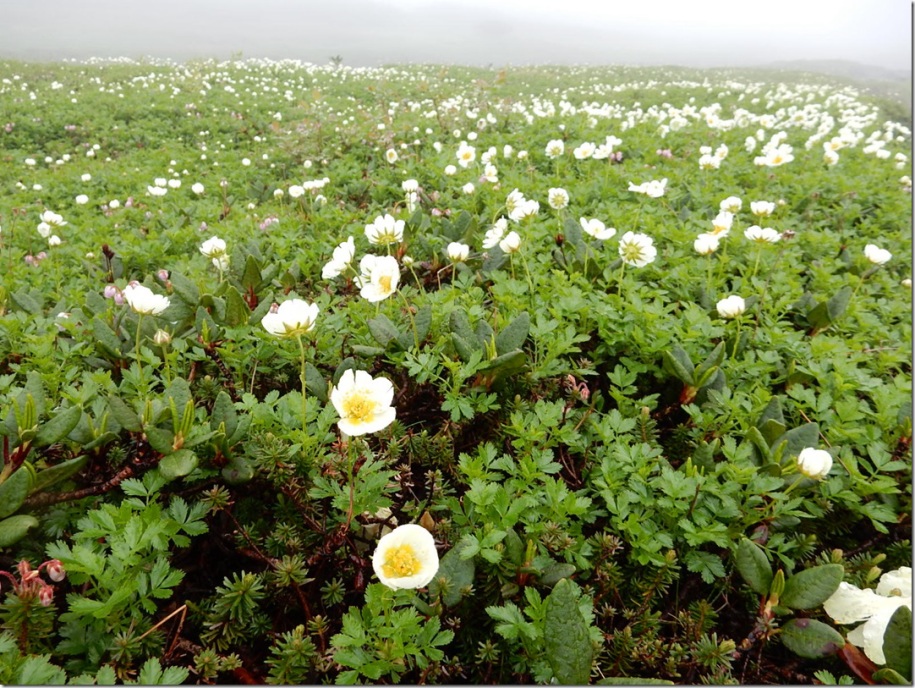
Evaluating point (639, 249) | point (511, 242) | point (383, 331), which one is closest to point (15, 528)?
point (383, 331)

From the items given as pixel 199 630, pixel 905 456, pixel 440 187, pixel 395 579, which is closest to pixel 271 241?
pixel 440 187

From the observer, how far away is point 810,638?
122 centimetres

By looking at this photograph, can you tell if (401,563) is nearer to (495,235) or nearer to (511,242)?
(511,242)

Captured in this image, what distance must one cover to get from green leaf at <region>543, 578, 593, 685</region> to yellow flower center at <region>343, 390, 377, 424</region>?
0.58m

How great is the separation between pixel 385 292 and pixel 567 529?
94cm

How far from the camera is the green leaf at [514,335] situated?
1.81 metres

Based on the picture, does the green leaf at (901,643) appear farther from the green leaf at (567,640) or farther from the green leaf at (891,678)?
the green leaf at (567,640)

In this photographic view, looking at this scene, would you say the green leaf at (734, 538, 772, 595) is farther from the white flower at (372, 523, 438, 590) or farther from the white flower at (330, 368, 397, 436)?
the white flower at (330, 368, 397, 436)

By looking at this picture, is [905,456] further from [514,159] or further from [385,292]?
[514,159]

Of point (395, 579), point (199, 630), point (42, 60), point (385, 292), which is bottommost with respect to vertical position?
point (199, 630)

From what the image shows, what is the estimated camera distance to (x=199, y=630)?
126 centimetres

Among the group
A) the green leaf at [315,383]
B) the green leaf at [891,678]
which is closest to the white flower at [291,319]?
the green leaf at [315,383]

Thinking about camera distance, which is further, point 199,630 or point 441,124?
point 441,124

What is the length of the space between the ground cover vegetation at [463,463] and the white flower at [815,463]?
0.01 meters
